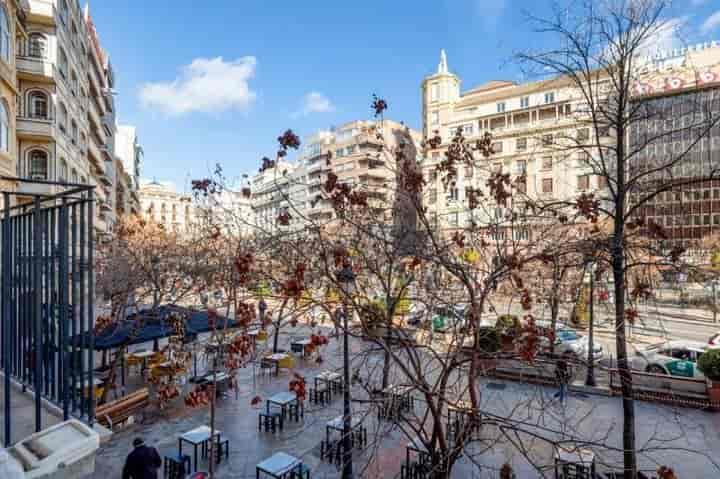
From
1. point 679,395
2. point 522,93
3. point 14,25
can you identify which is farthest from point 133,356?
point 522,93

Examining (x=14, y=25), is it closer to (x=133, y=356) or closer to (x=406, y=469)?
(x=133, y=356)

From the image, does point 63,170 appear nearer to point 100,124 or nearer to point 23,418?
point 100,124

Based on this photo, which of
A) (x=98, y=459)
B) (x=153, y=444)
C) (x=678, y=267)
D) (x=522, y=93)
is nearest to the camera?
(x=678, y=267)

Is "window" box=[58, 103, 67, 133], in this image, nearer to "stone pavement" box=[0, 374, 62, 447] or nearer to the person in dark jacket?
the person in dark jacket

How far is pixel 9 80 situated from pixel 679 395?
81.9ft

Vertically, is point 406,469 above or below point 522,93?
below

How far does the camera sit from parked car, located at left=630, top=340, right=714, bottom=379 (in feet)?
45.8

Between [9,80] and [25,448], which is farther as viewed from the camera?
[9,80]

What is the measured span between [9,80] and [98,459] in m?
15.2

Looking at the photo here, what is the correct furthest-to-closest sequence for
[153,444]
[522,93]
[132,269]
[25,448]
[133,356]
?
[522,93] → [132,269] → [133,356] → [153,444] → [25,448]

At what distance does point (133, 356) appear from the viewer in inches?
613

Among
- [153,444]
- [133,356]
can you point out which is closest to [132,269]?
[133,356]

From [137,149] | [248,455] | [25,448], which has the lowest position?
[248,455]

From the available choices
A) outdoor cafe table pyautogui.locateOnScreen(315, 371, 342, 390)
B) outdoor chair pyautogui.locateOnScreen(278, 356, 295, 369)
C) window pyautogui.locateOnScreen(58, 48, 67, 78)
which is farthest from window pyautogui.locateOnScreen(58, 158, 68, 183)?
outdoor cafe table pyautogui.locateOnScreen(315, 371, 342, 390)
